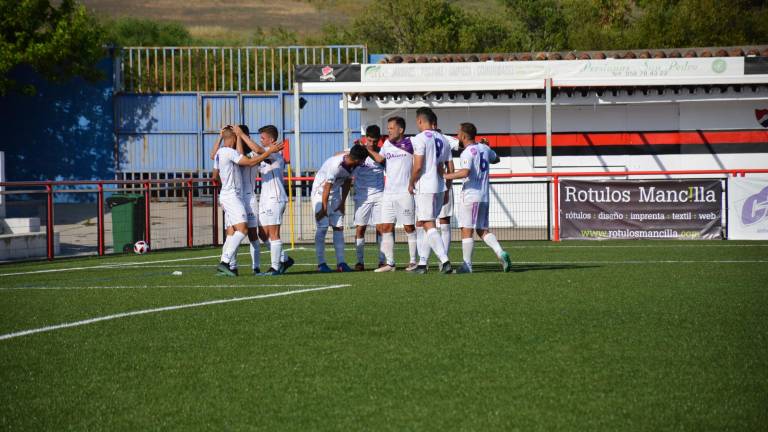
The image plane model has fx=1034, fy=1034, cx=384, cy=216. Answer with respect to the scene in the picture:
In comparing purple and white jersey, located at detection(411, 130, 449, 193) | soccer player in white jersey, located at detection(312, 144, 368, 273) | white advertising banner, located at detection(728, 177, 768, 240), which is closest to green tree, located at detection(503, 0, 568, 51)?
white advertising banner, located at detection(728, 177, 768, 240)

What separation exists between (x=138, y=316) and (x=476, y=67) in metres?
16.4

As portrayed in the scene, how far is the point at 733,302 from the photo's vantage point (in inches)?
393

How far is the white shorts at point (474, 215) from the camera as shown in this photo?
13.6 m

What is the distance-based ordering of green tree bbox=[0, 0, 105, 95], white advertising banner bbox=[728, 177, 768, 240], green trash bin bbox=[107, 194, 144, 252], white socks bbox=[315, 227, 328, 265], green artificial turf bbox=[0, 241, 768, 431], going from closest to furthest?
1. green artificial turf bbox=[0, 241, 768, 431]
2. white socks bbox=[315, 227, 328, 265]
3. green trash bin bbox=[107, 194, 144, 252]
4. white advertising banner bbox=[728, 177, 768, 240]
5. green tree bbox=[0, 0, 105, 95]

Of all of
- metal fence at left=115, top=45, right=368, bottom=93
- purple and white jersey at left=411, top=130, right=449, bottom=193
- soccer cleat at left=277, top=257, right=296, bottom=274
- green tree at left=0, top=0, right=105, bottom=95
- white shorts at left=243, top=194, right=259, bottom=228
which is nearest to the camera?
purple and white jersey at left=411, top=130, right=449, bottom=193

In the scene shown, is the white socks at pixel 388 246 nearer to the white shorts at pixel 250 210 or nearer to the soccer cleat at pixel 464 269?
the soccer cleat at pixel 464 269

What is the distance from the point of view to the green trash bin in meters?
19.8

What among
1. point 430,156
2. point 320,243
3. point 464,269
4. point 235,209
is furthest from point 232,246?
point 464,269

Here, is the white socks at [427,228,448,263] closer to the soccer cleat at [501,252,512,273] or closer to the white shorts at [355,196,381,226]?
the soccer cleat at [501,252,512,273]

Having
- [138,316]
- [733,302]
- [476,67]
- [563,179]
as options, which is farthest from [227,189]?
[476,67]

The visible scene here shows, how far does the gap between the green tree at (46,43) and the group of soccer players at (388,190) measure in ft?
80.7

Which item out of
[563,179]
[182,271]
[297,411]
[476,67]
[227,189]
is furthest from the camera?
[476,67]

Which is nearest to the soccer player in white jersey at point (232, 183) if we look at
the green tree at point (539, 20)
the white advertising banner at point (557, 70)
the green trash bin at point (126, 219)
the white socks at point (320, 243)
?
the white socks at point (320, 243)

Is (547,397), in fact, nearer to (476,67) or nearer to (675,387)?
(675,387)
